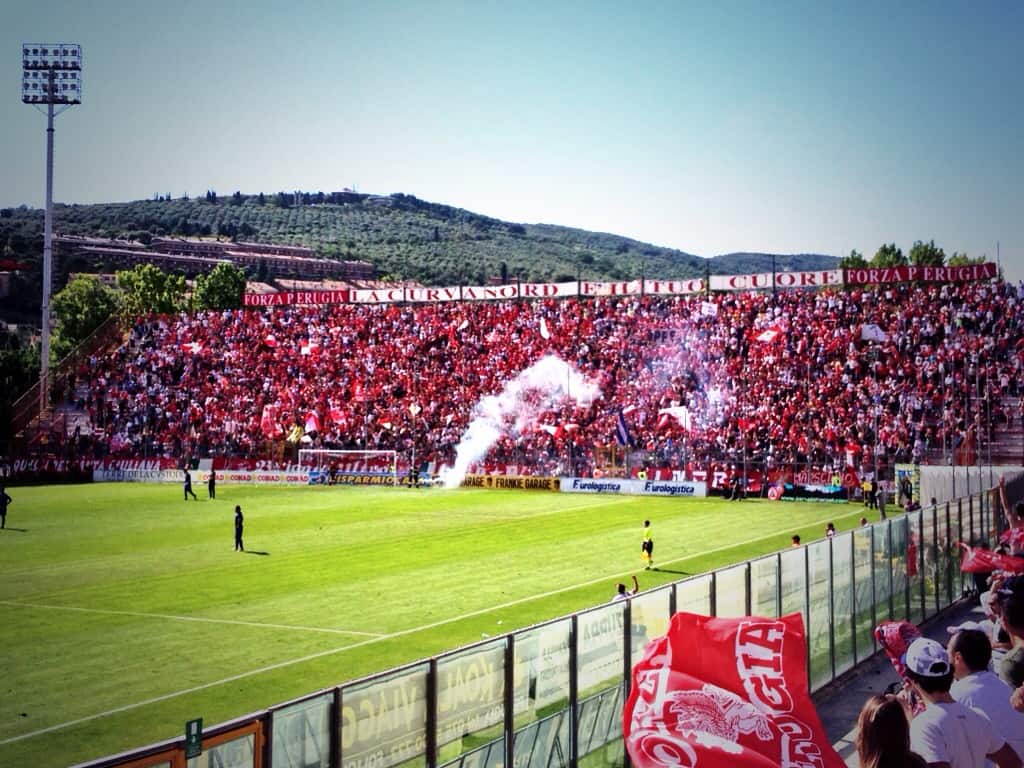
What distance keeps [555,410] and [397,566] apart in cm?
3507

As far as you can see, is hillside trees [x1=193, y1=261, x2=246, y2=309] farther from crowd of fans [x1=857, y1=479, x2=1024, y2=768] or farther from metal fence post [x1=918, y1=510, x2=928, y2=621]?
crowd of fans [x1=857, y1=479, x2=1024, y2=768]

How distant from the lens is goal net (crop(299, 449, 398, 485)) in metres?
66.1

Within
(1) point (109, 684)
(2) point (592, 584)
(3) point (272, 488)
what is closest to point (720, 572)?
(1) point (109, 684)

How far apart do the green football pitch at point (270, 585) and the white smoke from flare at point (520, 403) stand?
11.1 meters

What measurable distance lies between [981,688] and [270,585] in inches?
970

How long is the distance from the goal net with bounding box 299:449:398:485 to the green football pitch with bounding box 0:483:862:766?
36.1ft

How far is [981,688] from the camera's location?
7152 mm

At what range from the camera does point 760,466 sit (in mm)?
55938

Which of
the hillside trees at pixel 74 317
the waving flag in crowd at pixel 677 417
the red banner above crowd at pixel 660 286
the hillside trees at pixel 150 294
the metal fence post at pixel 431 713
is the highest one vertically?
the hillside trees at pixel 150 294

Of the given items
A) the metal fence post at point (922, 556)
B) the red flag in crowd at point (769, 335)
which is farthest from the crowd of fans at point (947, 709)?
the red flag in crowd at point (769, 335)

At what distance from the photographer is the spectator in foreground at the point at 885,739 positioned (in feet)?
18.2

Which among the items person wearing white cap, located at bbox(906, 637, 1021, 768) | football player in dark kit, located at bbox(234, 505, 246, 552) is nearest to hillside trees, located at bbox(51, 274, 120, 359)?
football player in dark kit, located at bbox(234, 505, 246, 552)

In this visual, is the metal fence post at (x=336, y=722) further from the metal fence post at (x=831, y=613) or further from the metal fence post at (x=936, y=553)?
the metal fence post at (x=936, y=553)

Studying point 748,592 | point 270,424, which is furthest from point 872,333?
point 748,592
